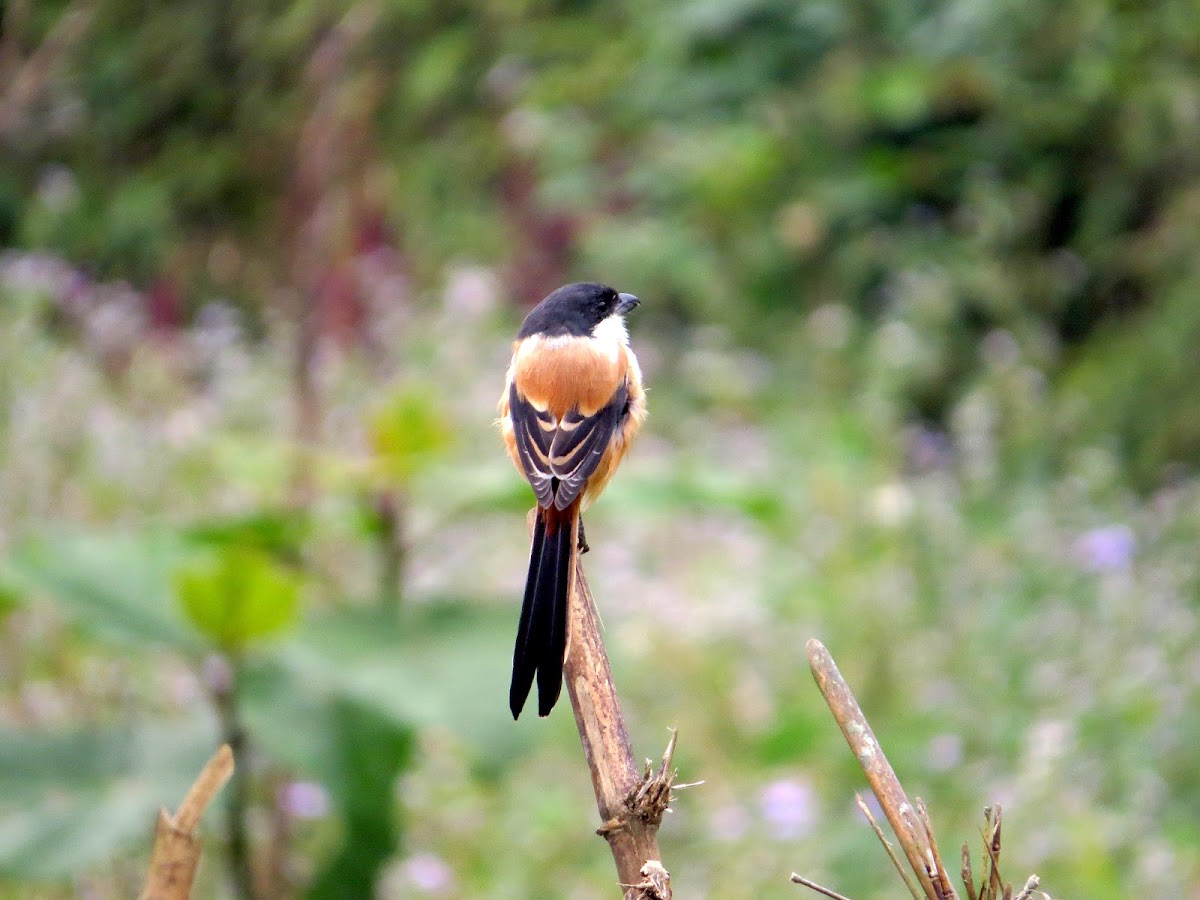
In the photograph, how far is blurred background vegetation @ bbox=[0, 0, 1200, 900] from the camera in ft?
9.53

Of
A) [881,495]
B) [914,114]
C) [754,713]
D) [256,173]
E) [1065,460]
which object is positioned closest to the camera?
[754,713]

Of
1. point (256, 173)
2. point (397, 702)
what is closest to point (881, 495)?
point (397, 702)

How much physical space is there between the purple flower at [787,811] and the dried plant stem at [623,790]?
210cm

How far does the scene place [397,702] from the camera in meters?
2.71

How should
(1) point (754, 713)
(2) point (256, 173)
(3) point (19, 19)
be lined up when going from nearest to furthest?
(3) point (19, 19)
(1) point (754, 713)
(2) point (256, 173)

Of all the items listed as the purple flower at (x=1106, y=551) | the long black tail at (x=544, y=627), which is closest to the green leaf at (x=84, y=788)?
the long black tail at (x=544, y=627)

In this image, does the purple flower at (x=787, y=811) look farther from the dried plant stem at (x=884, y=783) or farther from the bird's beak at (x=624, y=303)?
the dried plant stem at (x=884, y=783)

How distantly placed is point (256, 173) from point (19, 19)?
7.09m

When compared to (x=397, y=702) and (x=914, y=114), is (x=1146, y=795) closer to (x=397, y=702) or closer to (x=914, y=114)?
(x=397, y=702)

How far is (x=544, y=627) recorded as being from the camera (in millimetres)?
1340

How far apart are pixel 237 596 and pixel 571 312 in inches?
31.9

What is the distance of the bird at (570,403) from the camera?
6.79 feet

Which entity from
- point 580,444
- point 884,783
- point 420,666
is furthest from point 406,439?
point 884,783

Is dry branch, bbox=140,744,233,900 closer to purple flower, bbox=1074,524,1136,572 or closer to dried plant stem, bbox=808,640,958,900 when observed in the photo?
dried plant stem, bbox=808,640,958,900
